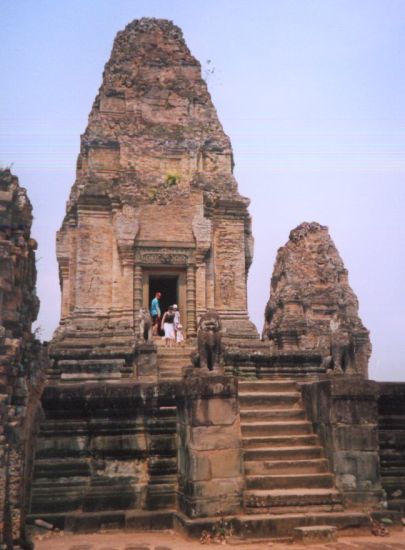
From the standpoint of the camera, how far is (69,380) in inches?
579

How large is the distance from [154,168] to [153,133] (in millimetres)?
1289

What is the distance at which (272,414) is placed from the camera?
9.83 m

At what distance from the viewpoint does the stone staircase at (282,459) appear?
8039 mm

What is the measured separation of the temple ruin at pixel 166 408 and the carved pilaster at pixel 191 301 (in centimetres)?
5

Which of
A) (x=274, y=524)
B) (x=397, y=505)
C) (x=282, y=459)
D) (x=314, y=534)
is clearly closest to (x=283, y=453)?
(x=282, y=459)

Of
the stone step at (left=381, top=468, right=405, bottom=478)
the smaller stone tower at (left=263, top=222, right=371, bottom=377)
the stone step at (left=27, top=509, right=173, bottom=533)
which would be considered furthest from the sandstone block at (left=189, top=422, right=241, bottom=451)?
the smaller stone tower at (left=263, top=222, right=371, bottom=377)

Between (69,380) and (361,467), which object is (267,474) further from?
(69,380)

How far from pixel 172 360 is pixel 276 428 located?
7.66 m

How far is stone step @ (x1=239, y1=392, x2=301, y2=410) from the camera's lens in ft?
33.1

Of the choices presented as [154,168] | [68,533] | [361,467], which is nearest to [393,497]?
[361,467]

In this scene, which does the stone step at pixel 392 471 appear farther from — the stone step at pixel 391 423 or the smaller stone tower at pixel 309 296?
the smaller stone tower at pixel 309 296

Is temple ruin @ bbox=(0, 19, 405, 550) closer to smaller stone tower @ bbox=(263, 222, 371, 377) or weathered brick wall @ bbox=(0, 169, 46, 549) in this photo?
weathered brick wall @ bbox=(0, 169, 46, 549)

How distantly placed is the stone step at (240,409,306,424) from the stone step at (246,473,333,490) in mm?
1372

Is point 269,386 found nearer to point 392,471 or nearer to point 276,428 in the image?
point 276,428
